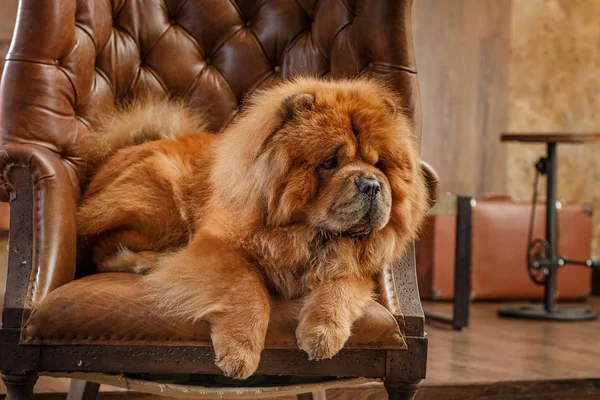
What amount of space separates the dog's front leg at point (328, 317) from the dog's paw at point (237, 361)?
0.10 meters

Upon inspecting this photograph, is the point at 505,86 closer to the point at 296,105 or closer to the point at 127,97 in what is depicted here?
the point at 127,97

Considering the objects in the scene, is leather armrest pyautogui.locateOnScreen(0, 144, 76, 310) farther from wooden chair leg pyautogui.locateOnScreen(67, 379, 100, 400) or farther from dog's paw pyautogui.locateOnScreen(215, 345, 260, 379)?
wooden chair leg pyautogui.locateOnScreen(67, 379, 100, 400)

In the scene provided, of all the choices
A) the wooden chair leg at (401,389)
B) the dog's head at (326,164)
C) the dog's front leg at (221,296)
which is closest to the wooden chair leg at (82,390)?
the dog's front leg at (221,296)

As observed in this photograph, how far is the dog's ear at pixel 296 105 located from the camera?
1499 millimetres

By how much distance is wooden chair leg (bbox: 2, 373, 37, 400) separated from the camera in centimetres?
141

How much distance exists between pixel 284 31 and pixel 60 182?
89 centimetres

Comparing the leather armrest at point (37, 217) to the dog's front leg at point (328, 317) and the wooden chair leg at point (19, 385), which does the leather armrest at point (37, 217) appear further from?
the dog's front leg at point (328, 317)

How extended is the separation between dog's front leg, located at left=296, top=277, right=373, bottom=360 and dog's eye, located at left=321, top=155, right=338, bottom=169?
23 centimetres

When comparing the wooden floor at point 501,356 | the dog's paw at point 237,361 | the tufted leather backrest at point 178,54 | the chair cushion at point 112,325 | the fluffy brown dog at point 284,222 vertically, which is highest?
the tufted leather backrest at point 178,54

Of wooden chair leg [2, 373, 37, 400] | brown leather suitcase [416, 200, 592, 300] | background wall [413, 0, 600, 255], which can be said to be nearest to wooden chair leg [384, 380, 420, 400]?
wooden chair leg [2, 373, 37, 400]

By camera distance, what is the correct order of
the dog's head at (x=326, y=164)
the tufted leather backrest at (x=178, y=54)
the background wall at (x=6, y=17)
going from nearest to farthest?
the dog's head at (x=326, y=164), the tufted leather backrest at (x=178, y=54), the background wall at (x=6, y=17)

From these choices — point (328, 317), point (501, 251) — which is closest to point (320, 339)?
point (328, 317)

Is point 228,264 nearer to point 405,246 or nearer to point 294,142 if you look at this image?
point 294,142

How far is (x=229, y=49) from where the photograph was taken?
220 centimetres
